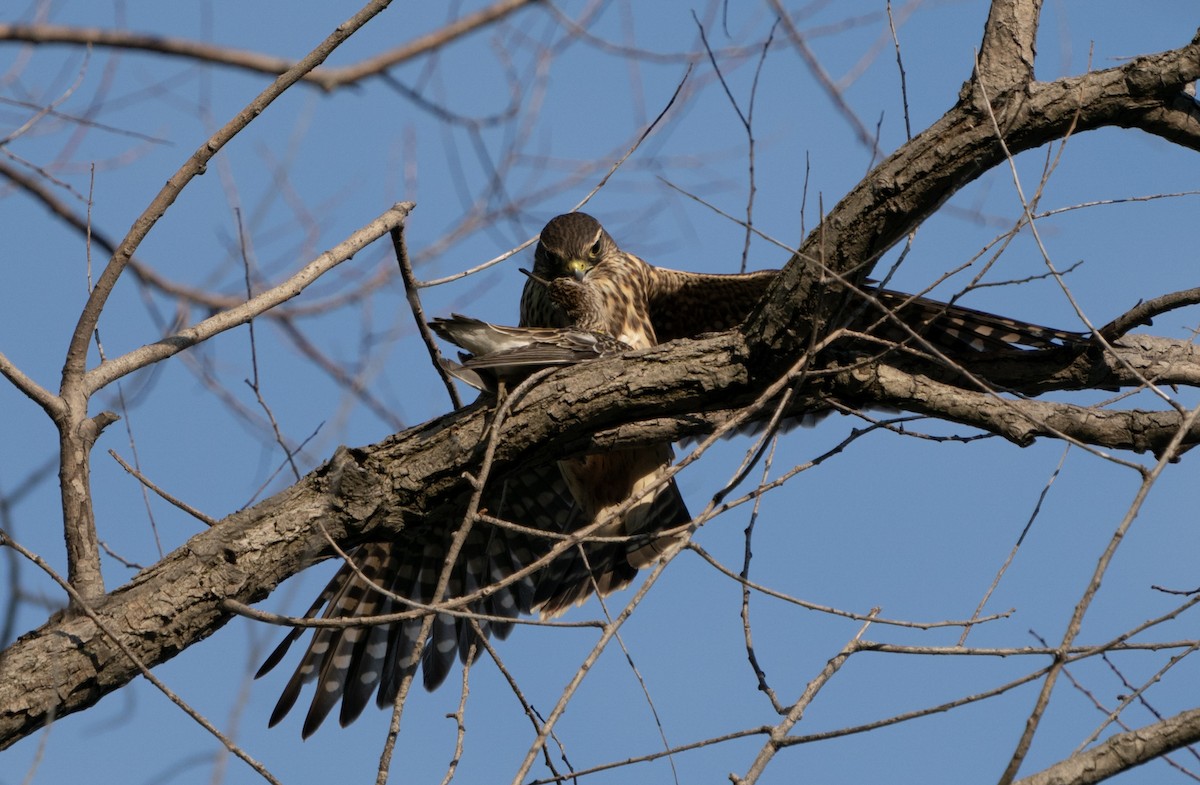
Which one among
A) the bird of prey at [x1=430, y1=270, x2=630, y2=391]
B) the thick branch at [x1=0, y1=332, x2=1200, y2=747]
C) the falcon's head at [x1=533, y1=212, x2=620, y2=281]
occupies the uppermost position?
the falcon's head at [x1=533, y1=212, x2=620, y2=281]

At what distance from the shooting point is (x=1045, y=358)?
321 cm

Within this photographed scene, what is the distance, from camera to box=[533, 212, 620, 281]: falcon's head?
4645 millimetres

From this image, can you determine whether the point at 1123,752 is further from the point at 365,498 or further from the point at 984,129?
the point at 365,498

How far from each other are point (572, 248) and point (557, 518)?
3.40ft

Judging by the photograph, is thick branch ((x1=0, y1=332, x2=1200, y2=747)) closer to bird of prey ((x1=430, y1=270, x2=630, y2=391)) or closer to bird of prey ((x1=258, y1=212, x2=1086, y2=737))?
bird of prey ((x1=430, y1=270, x2=630, y2=391))

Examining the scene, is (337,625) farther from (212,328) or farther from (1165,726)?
(1165,726)

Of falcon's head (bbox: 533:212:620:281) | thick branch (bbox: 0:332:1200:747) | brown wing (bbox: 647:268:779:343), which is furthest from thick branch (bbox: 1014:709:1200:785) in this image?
falcon's head (bbox: 533:212:620:281)

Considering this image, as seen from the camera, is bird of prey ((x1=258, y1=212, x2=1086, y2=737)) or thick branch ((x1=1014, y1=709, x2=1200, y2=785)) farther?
bird of prey ((x1=258, y1=212, x2=1086, y2=737))

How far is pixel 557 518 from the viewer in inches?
178

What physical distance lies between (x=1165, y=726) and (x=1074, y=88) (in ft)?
4.68

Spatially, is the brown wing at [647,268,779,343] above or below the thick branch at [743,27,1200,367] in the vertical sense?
above

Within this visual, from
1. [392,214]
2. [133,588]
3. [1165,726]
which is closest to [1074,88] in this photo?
[1165,726]

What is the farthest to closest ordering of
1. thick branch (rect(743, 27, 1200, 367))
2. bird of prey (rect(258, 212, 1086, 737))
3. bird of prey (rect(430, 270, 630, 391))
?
bird of prey (rect(258, 212, 1086, 737)), bird of prey (rect(430, 270, 630, 391)), thick branch (rect(743, 27, 1200, 367))

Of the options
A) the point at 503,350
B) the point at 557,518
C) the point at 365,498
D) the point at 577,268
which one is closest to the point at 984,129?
the point at 503,350
